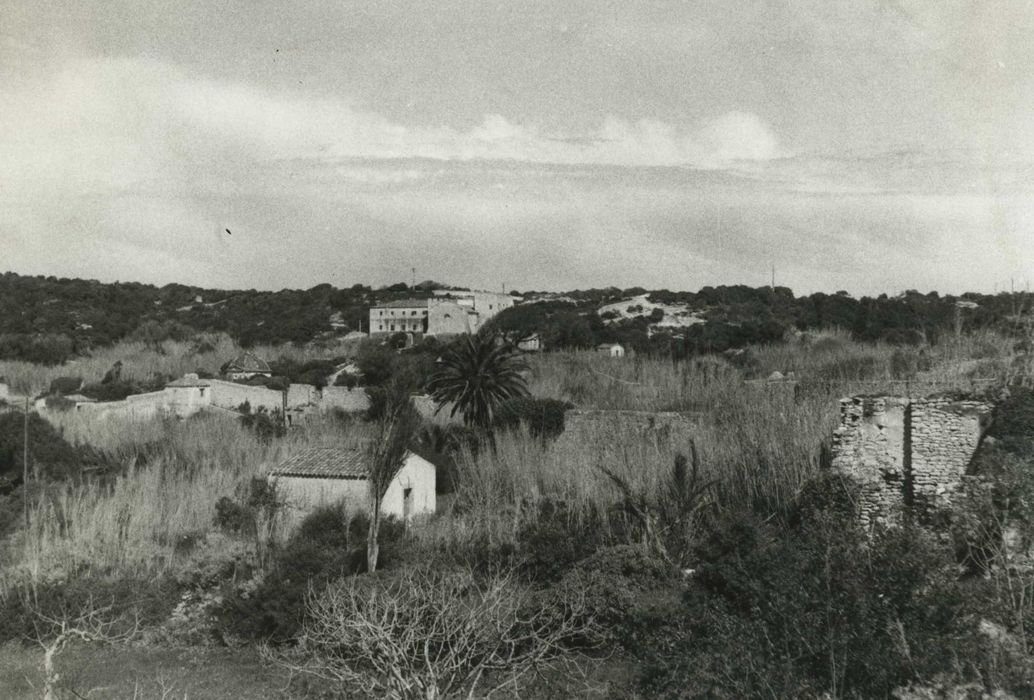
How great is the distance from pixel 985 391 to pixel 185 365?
157 feet

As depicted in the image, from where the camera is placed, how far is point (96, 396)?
43375mm

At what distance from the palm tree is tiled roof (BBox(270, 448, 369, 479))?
14.9 feet

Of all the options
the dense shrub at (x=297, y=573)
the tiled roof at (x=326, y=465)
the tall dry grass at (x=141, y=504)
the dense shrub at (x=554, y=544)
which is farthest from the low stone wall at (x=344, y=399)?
the dense shrub at (x=554, y=544)

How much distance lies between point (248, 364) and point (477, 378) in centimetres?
2693

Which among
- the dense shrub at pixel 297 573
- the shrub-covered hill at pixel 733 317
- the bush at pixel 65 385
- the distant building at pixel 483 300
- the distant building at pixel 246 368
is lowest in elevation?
the dense shrub at pixel 297 573

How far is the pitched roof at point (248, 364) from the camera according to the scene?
4962cm

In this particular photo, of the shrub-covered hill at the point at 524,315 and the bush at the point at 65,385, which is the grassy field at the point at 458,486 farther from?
the bush at the point at 65,385

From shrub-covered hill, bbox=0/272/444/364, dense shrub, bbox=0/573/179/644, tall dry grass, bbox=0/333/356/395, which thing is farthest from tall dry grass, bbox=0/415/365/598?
shrub-covered hill, bbox=0/272/444/364

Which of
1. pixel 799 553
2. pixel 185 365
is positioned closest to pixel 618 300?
pixel 185 365

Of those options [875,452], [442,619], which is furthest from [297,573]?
[875,452]

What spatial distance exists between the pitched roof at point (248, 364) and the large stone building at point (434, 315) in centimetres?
1654

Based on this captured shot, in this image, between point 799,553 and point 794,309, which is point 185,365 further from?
point 799,553

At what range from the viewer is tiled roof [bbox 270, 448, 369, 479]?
2284 centimetres

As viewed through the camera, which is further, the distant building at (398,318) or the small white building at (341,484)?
the distant building at (398,318)
